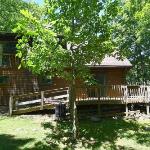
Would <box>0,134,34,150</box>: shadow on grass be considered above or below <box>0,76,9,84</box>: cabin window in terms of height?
below

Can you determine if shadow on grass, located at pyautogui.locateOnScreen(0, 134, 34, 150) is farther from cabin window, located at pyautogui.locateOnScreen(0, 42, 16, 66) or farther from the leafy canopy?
cabin window, located at pyautogui.locateOnScreen(0, 42, 16, 66)

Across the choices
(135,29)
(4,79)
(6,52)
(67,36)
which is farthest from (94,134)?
(135,29)

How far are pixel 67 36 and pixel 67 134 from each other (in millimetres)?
5555

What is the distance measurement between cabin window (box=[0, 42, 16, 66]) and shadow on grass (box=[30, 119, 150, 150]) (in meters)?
9.30

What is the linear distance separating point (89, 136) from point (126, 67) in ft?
43.5

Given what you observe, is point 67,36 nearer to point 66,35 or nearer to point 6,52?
point 66,35

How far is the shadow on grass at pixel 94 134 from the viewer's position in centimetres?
1834

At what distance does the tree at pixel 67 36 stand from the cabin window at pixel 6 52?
1021cm

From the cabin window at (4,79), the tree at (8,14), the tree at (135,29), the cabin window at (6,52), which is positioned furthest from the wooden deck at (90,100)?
the tree at (8,14)

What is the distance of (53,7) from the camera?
59.0ft

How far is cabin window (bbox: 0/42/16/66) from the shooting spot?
28.8m

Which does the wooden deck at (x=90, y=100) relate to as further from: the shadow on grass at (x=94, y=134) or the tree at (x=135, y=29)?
the tree at (x=135, y=29)

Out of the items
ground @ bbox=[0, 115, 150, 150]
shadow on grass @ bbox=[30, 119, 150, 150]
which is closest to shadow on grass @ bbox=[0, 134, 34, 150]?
ground @ bbox=[0, 115, 150, 150]

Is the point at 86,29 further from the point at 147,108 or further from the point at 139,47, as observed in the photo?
the point at 139,47
